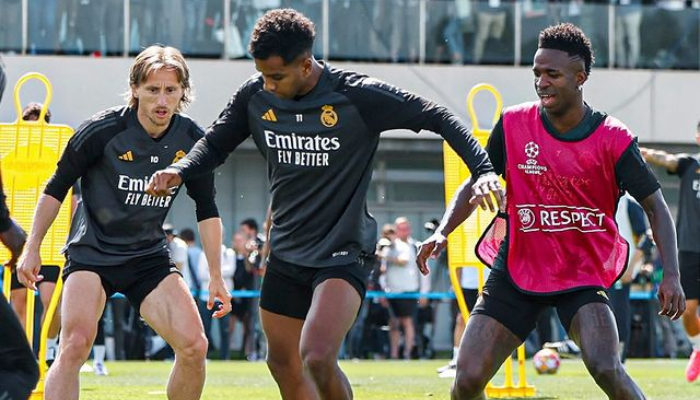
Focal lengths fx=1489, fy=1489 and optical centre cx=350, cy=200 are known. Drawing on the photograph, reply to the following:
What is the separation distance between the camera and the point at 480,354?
279 inches

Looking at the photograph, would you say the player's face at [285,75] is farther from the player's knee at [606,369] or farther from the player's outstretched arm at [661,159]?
the player's outstretched arm at [661,159]

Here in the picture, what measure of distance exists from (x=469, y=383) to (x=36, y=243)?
8.30ft

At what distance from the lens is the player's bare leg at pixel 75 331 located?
7.61 metres

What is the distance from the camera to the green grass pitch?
41.7 feet

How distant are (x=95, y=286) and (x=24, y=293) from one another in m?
5.33

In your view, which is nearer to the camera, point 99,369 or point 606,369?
point 606,369

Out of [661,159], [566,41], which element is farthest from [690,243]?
[566,41]

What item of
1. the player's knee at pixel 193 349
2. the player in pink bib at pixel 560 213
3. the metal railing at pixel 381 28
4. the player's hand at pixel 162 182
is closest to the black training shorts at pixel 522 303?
the player in pink bib at pixel 560 213

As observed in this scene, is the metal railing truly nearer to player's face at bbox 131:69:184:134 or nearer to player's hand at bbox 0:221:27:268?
player's face at bbox 131:69:184:134

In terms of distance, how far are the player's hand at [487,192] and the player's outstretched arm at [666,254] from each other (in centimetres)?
103

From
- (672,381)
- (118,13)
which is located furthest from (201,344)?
(118,13)

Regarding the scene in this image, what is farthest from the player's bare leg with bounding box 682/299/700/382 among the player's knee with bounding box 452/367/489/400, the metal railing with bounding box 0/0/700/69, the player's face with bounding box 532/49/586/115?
the metal railing with bounding box 0/0/700/69

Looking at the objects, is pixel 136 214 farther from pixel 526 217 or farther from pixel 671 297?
pixel 671 297

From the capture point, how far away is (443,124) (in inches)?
274
